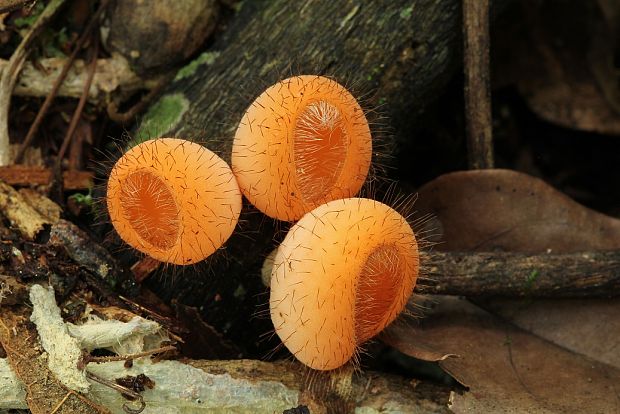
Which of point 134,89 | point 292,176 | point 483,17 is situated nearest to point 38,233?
point 134,89

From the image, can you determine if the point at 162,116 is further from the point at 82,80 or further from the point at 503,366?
the point at 503,366

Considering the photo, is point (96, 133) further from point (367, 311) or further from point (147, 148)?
point (367, 311)

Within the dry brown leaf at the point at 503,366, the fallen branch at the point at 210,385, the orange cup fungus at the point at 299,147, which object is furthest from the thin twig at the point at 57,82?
the dry brown leaf at the point at 503,366

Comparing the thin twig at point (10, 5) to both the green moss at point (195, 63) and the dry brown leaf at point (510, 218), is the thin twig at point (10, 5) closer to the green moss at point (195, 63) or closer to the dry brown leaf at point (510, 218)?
the green moss at point (195, 63)

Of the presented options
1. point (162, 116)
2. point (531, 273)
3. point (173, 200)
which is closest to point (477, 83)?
point (531, 273)

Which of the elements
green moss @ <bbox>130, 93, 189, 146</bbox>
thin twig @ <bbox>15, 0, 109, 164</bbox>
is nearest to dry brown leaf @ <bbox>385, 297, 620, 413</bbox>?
green moss @ <bbox>130, 93, 189, 146</bbox>

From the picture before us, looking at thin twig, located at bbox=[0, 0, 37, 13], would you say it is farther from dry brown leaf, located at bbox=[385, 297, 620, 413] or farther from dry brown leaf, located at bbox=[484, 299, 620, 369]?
dry brown leaf, located at bbox=[484, 299, 620, 369]
